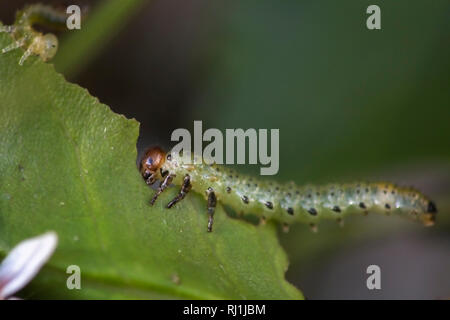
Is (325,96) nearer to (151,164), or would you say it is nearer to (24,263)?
(151,164)

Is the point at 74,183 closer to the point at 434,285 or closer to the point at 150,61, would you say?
the point at 150,61

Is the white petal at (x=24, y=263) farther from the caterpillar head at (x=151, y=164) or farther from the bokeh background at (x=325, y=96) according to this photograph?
A: the bokeh background at (x=325, y=96)

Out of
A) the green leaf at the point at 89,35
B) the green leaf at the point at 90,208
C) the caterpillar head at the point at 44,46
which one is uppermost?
the green leaf at the point at 89,35

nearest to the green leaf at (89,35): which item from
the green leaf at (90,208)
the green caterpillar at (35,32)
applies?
the green caterpillar at (35,32)

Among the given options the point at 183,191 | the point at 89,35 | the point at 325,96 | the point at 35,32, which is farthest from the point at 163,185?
the point at 325,96
